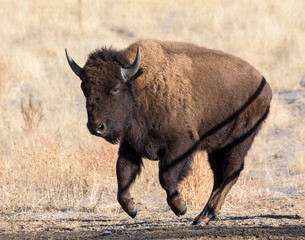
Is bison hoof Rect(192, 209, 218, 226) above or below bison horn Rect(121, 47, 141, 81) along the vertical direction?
below

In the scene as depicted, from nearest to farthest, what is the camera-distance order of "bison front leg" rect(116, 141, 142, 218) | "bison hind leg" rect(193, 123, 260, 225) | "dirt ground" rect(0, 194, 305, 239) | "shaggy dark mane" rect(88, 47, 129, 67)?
"dirt ground" rect(0, 194, 305, 239)
"shaggy dark mane" rect(88, 47, 129, 67)
"bison front leg" rect(116, 141, 142, 218)
"bison hind leg" rect(193, 123, 260, 225)

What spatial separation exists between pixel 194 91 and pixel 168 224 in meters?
1.36

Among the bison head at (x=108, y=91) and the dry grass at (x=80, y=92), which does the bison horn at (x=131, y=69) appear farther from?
the dry grass at (x=80, y=92)

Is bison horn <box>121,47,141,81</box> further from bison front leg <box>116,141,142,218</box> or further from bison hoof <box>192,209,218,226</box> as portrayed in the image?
bison hoof <box>192,209,218,226</box>

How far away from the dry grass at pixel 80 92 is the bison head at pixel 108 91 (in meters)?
1.81

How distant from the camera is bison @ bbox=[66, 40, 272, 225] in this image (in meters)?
5.65

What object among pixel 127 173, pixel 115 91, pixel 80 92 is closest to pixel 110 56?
pixel 115 91

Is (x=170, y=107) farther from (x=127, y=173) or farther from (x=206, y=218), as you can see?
(x=206, y=218)

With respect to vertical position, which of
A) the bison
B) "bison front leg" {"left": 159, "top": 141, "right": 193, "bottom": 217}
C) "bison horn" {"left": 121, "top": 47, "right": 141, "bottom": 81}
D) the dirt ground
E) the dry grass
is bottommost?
the dry grass

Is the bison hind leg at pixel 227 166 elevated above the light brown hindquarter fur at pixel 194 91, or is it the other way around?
the light brown hindquarter fur at pixel 194 91

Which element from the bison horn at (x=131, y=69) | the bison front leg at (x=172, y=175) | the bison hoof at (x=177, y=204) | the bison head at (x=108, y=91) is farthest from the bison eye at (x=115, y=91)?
the bison hoof at (x=177, y=204)

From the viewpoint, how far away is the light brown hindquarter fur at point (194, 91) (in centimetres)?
581

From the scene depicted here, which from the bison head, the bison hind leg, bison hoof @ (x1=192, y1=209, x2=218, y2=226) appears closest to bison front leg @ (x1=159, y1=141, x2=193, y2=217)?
bison hoof @ (x1=192, y1=209, x2=218, y2=226)

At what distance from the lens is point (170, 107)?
5.80m
